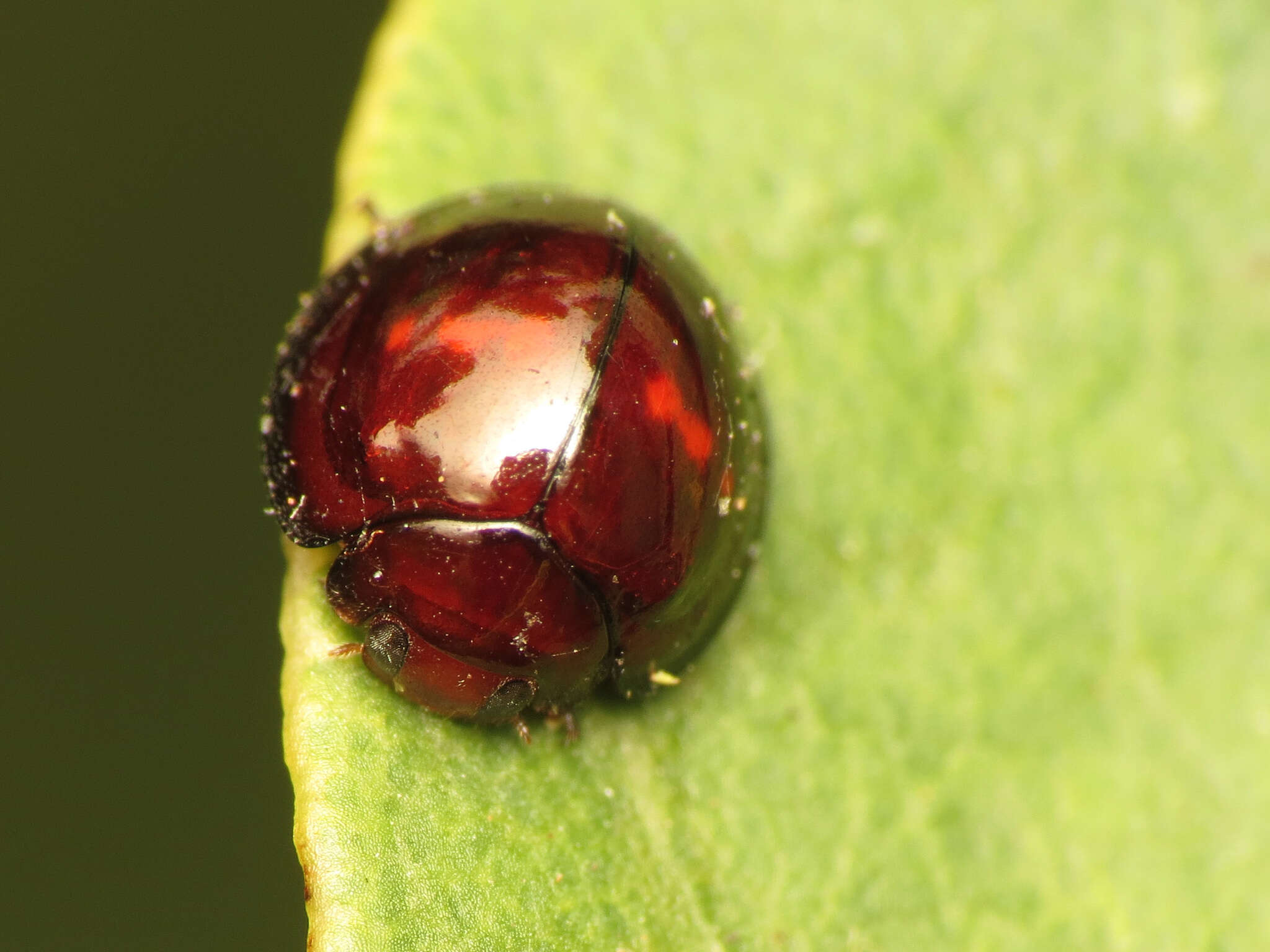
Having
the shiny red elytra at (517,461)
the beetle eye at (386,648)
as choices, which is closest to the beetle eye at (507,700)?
the shiny red elytra at (517,461)

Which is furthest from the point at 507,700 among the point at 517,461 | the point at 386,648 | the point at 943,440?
the point at 943,440

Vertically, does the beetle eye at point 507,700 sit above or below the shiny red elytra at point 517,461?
below

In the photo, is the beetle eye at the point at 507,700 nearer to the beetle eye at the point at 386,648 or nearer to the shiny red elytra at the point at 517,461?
the shiny red elytra at the point at 517,461

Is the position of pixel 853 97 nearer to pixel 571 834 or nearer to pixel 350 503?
pixel 350 503

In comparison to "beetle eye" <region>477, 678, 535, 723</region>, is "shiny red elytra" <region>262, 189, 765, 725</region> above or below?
above

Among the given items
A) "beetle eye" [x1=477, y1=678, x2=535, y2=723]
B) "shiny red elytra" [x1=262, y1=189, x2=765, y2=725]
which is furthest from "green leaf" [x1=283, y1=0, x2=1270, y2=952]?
"shiny red elytra" [x1=262, y1=189, x2=765, y2=725]

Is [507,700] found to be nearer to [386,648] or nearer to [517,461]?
[386,648]

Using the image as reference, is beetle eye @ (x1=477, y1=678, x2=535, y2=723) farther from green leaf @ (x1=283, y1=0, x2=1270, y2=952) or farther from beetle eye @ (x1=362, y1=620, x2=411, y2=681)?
beetle eye @ (x1=362, y1=620, x2=411, y2=681)
